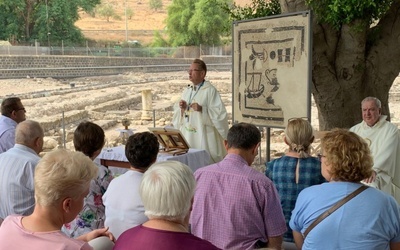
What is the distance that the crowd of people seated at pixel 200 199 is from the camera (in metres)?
2.18

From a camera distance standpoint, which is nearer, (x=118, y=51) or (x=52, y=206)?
(x=52, y=206)

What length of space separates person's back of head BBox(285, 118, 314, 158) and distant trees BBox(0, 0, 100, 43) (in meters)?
43.8

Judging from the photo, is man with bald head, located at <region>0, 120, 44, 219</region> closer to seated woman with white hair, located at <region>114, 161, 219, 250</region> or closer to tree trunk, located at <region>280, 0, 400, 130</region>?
seated woman with white hair, located at <region>114, 161, 219, 250</region>

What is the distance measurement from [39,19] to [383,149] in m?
44.2

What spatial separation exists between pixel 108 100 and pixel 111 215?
2288 centimetres

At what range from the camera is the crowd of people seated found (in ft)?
7.16

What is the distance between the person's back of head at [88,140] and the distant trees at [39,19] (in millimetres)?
43187

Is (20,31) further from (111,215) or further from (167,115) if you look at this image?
(111,215)

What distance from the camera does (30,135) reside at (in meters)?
4.00

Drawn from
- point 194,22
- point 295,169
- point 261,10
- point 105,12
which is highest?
point 105,12

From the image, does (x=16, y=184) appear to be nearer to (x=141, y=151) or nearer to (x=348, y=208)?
(x=141, y=151)

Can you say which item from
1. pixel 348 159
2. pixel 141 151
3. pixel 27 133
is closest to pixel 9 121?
pixel 27 133

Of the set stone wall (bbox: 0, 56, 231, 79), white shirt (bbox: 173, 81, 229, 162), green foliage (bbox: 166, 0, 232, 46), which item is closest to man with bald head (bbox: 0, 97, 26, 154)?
white shirt (bbox: 173, 81, 229, 162)

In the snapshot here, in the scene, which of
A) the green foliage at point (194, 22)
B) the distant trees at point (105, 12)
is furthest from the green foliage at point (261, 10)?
the distant trees at point (105, 12)
